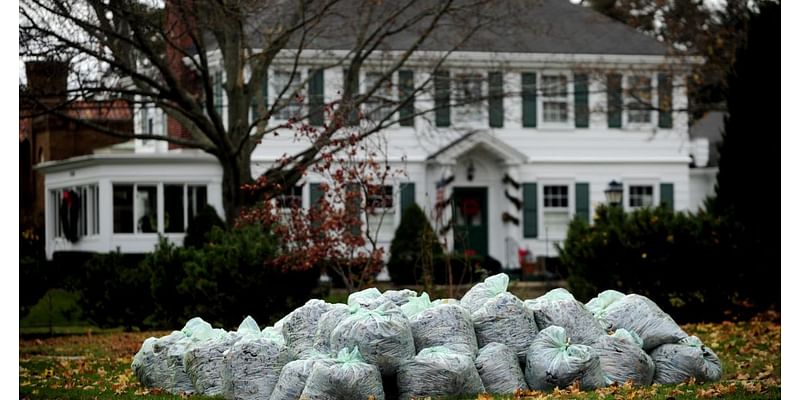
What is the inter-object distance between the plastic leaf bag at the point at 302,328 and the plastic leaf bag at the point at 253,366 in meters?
0.09

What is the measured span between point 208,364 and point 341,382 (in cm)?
189

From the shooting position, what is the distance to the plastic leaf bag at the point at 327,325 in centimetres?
990

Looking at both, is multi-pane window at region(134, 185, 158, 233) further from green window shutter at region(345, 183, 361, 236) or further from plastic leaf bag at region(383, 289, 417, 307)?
plastic leaf bag at region(383, 289, 417, 307)

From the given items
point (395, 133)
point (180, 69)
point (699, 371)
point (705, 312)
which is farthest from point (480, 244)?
point (699, 371)

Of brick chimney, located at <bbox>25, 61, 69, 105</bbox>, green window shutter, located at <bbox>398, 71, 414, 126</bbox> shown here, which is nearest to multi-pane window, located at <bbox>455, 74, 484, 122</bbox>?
green window shutter, located at <bbox>398, 71, 414, 126</bbox>

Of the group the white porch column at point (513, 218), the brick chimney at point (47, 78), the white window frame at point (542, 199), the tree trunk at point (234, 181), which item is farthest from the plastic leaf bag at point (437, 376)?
the white window frame at point (542, 199)

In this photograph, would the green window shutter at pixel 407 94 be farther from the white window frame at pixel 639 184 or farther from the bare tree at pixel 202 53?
the white window frame at pixel 639 184

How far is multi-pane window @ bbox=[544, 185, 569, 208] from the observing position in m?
34.2

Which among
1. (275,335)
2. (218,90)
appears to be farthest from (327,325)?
(218,90)

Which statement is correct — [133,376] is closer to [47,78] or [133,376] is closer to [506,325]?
[506,325]

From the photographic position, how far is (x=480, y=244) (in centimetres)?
3416

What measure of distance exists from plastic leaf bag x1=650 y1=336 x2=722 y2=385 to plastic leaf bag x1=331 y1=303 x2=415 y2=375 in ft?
7.68

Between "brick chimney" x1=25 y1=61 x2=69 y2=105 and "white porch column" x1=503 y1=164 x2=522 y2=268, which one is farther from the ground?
"brick chimney" x1=25 y1=61 x2=69 y2=105

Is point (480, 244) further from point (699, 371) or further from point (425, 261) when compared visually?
point (699, 371)
